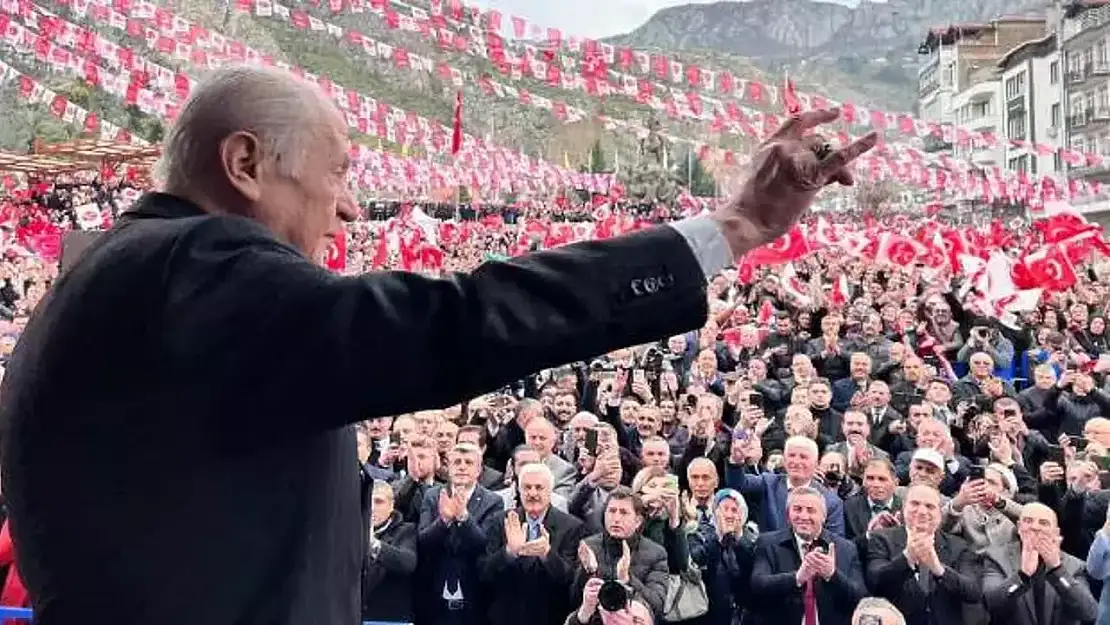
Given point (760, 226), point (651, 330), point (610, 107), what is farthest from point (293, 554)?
point (610, 107)

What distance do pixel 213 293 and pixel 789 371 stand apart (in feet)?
34.3

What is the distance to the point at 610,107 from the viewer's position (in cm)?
10981

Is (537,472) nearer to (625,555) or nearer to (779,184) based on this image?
(625,555)

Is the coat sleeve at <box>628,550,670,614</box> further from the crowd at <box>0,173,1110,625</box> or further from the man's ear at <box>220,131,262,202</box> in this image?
the man's ear at <box>220,131,262,202</box>

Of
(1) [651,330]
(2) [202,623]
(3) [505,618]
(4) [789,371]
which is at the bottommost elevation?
(3) [505,618]

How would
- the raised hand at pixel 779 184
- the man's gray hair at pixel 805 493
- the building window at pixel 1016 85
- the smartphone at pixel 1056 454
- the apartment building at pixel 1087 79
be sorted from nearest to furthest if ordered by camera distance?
the raised hand at pixel 779 184 < the man's gray hair at pixel 805 493 < the smartphone at pixel 1056 454 < the apartment building at pixel 1087 79 < the building window at pixel 1016 85

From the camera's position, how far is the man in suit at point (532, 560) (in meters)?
5.81

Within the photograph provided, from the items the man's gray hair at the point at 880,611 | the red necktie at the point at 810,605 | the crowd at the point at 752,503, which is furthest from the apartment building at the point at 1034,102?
the man's gray hair at the point at 880,611

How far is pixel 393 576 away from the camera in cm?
600

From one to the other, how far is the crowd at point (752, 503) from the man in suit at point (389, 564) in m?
0.01

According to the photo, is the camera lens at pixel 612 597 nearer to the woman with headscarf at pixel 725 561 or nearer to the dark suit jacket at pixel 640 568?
the dark suit jacket at pixel 640 568

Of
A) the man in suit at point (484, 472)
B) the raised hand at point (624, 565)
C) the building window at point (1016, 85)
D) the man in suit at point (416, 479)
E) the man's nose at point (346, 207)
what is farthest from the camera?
the building window at point (1016, 85)

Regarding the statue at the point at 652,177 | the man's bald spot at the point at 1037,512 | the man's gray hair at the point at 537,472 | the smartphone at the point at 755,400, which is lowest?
the man's bald spot at the point at 1037,512

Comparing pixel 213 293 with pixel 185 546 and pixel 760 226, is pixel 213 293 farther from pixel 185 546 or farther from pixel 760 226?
pixel 760 226
